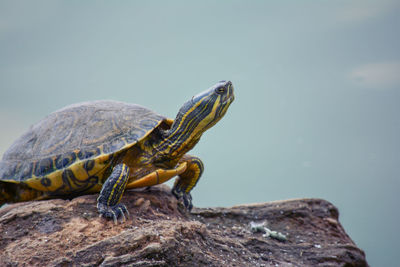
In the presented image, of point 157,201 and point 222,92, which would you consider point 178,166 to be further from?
point 222,92

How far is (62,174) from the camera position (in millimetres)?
3719

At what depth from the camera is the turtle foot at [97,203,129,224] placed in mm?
3221

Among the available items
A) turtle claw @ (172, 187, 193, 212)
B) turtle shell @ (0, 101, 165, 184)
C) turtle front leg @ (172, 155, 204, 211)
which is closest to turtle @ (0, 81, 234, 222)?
turtle shell @ (0, 101, 165, 184)

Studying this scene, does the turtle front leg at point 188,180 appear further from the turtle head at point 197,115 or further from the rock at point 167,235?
the turtle head at point 197,115

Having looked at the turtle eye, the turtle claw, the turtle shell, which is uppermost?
the turtle eye

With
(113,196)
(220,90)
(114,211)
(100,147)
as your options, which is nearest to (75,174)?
(100,147)

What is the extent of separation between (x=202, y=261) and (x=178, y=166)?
1638 millimetres

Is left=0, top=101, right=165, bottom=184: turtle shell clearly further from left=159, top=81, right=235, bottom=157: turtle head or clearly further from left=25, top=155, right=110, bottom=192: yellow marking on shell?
left=159, top=81, right=235, bottom=157: turtle head

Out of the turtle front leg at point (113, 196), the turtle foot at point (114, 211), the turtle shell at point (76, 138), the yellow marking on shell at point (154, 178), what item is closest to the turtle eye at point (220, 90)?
the turtle shell at point (76, 138)

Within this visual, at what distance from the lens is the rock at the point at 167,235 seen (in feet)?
8.78

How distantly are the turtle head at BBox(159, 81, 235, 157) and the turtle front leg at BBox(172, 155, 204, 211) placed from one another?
0.57 m

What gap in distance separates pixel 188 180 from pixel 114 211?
1.70 m

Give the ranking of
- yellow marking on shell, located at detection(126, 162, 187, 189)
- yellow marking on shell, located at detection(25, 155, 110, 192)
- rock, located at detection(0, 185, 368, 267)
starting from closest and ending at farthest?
rock, located at detection(0, 185, 368, 267) < yellow marking on shell, located at detection(25, 155, 110, 192) < yellow marking on shell, located at detection(126, 162, 187, 189)

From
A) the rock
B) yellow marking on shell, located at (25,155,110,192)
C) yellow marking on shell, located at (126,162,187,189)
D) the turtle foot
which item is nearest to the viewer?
the rock
